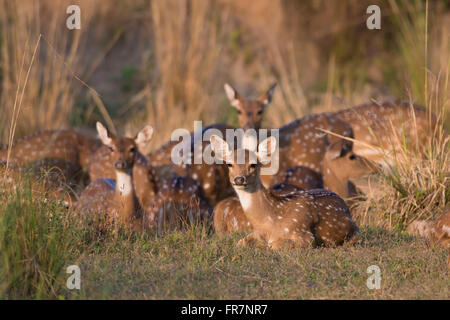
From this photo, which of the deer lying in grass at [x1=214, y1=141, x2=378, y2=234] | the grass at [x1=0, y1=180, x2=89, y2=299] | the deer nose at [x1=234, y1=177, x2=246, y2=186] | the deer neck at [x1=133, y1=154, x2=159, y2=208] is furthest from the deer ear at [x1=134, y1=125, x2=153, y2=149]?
the grass at [x1=0, y1=180, x2=89, y2=299]

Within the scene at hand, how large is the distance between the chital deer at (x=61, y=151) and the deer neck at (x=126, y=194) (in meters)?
1.58

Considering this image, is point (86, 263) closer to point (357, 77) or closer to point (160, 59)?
point (160, 59)

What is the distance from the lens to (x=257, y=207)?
627 centimetres

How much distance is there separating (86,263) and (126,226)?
4.17ft

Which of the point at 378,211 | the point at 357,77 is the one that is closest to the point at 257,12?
the point at 357,77

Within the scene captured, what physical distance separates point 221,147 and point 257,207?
0.61 m

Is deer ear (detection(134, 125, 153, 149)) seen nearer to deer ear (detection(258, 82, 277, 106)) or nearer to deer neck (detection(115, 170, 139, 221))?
deer neck (detection(115, 170, 139, 221))

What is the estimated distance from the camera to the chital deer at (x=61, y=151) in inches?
359

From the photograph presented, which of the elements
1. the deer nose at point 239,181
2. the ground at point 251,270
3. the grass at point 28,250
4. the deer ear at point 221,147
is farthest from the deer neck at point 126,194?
the grass at point 28,250

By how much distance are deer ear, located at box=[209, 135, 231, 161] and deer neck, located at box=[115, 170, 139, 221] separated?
1403 mm

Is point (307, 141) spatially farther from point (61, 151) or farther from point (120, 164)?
point (61, 151)

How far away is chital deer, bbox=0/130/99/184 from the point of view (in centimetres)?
912

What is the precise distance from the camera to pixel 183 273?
5.18m

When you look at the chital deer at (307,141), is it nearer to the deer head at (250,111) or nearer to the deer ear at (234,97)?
the deer head at (250,111)
